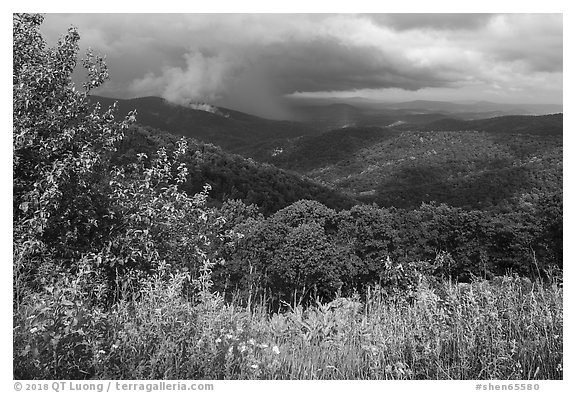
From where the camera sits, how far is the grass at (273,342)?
10.3 feet

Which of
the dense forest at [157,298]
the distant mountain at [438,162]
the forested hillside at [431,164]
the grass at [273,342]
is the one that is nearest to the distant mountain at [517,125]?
the distant mountain at [438,162]

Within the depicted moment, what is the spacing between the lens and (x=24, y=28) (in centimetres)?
585

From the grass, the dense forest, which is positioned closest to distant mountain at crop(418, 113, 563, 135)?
the dense forest

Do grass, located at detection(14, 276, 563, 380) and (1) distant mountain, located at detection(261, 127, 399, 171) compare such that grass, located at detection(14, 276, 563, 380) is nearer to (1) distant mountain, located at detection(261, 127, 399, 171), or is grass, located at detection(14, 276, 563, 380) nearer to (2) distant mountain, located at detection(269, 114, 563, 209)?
(2) distant mountain, located at detection(269, 114, 563, 209)

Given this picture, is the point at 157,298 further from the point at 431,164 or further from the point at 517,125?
the point at 517,125

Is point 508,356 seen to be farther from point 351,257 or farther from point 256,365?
point 351,257

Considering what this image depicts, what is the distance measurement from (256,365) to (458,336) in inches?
64.4

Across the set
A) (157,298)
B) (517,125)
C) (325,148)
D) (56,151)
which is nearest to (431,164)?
(325,148)

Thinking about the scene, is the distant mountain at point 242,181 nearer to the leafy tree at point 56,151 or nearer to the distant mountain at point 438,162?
the distant mountain at point 438,162

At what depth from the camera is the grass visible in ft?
10.3

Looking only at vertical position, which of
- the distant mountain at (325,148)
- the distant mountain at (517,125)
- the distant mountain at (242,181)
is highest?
the distant mountain at (517,125)

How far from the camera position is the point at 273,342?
3.58m
